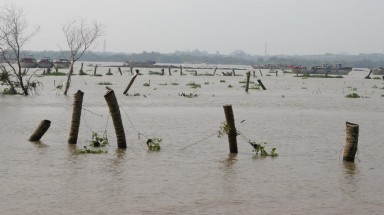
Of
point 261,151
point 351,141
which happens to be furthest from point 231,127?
point 351,141

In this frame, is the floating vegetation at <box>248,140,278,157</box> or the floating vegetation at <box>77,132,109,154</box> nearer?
the floating vegetation at <box>77,132,109,154</box>

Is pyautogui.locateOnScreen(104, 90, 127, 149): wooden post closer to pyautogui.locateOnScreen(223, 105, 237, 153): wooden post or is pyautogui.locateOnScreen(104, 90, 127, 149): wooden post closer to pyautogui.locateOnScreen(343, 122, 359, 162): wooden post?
pyautogui.locateOnScreen(223, 105, 237, 153): wooden post

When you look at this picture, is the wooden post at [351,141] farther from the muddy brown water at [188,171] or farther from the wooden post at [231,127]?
the wooden post at [231,127]

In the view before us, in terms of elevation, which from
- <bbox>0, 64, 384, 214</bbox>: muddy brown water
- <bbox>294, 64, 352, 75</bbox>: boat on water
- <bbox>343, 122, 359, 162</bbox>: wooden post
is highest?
<bbox>343, 122, 359, 162</bbox>: wooden post

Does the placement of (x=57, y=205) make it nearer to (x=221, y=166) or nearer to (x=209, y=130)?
(x=221, y=166)

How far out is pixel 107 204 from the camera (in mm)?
10281

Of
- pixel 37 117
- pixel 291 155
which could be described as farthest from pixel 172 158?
pixel 37 117

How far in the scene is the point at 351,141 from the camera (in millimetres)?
14961

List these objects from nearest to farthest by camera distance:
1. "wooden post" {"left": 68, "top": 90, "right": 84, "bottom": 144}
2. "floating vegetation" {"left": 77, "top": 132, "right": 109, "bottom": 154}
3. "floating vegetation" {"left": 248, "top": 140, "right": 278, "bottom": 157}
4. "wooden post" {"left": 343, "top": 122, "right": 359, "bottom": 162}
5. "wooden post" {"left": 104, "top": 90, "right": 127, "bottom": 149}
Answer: "wooden post" {"left": 343, "top": 122, "right": 359, "bottom": 162}, "floating vegetation" {"left": 77, "top": 132, "right": 109, "bottom": 154}, "wooden post" {"left": 104, "top": 90, "right": 127, "bottom": 149}, "floating vegetation" {"left": 248, "top": 140, "right": 278, "bottom": 157}, "wooden post" {"left": 68, "top": 90, "right": 84, "bottom": 144}

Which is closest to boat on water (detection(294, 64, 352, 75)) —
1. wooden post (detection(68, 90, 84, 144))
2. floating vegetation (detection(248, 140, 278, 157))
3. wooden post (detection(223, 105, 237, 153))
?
floating vegetation (detection(248, 140, 278, 157))

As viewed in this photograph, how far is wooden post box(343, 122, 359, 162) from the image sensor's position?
1459 cm

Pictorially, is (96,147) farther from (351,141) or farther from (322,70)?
(322,70)

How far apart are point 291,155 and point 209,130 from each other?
5789 millimetres

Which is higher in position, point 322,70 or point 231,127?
point 231,127
